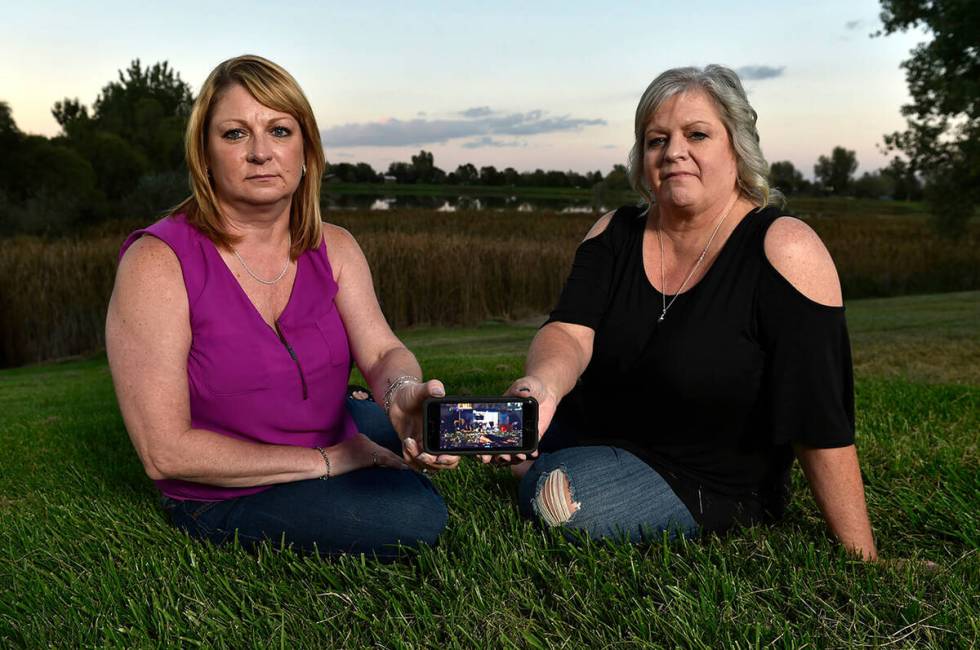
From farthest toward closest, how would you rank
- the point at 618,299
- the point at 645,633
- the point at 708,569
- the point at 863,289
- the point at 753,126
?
1. the point at 863,289
2. the point at 618,299
3. the point at 753,126
4. the point at 708,569
5. the point at 645,633

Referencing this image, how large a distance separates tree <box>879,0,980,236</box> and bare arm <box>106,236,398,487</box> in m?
11.3

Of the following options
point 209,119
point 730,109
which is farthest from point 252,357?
point 730,109

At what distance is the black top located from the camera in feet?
8.68

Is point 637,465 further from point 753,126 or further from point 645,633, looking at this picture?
point 753,126

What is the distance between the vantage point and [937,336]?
28.5 ft

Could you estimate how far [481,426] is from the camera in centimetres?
240

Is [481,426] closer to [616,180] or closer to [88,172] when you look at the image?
[616,180]

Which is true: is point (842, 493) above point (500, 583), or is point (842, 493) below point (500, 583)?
above

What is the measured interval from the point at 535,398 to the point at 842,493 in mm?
988

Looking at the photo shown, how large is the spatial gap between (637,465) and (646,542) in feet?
0.79

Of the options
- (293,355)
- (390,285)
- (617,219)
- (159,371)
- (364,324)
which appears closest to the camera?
(159,371)

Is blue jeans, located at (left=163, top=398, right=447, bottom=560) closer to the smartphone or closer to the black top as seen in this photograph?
the smartphone

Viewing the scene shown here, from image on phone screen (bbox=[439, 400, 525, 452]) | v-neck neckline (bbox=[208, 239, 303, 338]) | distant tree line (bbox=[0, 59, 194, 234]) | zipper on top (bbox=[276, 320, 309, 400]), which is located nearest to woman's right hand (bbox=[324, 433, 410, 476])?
zipper on top (bbox=[276, 320, 309, 400])

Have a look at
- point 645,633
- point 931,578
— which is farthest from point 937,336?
point 645,633
